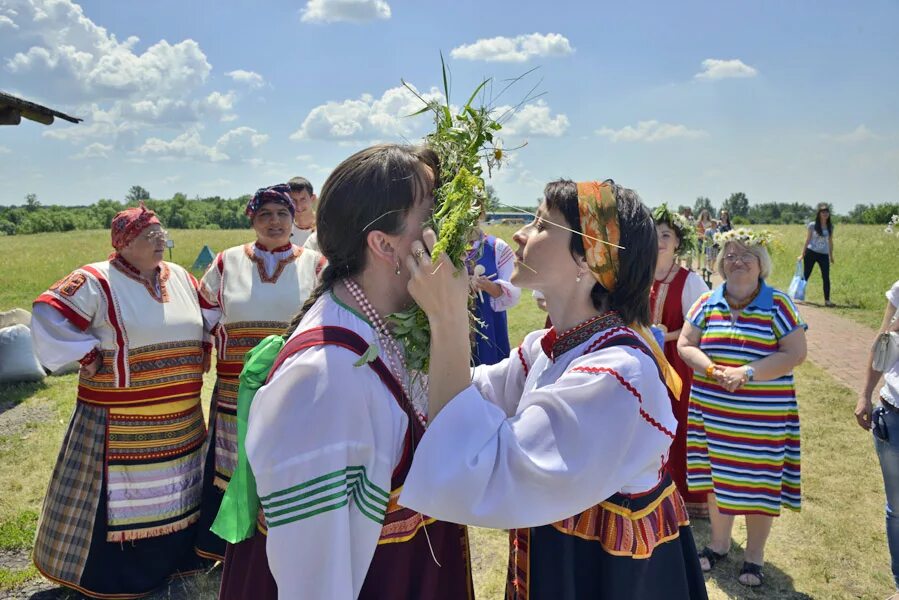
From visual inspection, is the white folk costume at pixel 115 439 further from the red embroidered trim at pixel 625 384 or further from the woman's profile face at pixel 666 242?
the woman's profile face at pixel 666 242

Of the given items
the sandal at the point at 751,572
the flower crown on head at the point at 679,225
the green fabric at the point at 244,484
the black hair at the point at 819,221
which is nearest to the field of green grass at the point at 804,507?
the sandal at the point at 751,572

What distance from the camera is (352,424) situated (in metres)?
1.43

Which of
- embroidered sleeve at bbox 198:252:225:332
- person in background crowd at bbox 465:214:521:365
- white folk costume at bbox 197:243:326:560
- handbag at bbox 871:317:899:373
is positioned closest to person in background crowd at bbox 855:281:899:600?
handbag at bbox 871:317:899:373

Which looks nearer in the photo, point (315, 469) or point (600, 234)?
point (315, 469)

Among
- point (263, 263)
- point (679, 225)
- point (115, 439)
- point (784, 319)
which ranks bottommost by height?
point (115, 439)

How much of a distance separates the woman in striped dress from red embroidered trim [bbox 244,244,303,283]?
2.79m

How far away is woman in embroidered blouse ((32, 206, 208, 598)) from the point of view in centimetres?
355

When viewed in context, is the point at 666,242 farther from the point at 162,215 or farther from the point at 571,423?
the point at 162,215

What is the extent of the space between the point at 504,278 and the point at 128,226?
8.89ft

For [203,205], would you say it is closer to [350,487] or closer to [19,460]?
[19,460]

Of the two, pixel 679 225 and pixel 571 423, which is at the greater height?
pixel 679 225

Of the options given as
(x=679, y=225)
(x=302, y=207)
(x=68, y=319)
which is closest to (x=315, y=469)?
(x=68, y=319)

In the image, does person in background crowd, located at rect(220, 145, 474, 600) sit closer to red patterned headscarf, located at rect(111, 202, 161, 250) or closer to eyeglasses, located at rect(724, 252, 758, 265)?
red patterned headscarf, located at rect(111, 202, 161, 250)

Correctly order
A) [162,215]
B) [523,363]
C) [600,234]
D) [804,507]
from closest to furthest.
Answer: [600,234]
[523,363]
[804,507]
[162,215]
